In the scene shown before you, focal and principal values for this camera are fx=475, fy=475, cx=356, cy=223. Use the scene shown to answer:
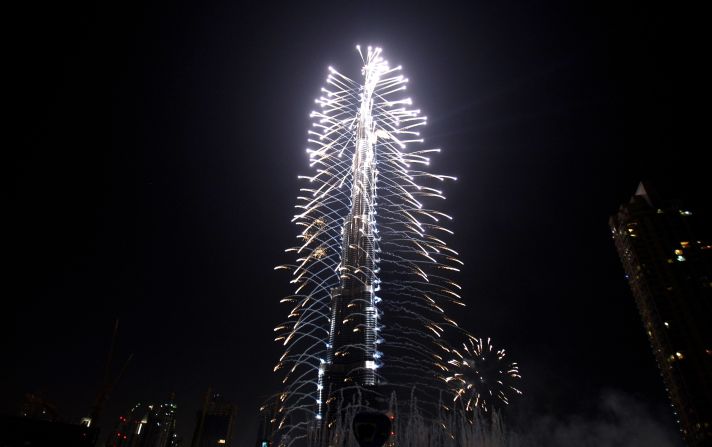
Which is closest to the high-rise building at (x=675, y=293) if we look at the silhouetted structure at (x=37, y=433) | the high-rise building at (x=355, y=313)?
the high-rise building at (x=355, y=313)

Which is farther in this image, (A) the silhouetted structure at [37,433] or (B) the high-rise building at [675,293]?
(B) the high-rise building at [675,293]

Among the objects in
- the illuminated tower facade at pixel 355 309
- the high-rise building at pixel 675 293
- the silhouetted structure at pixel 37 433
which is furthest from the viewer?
the high-rise building at pixel 675 293

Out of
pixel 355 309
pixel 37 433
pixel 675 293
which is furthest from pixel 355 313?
pixel 675 293

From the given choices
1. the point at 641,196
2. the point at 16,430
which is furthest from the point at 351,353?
the point at 641,196

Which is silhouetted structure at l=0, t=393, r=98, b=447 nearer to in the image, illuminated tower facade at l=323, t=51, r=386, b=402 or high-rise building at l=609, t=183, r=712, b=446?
illuminated tower facade at l=323, t=51, r=386, b=402

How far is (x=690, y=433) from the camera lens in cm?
9344

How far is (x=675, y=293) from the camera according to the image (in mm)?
107000

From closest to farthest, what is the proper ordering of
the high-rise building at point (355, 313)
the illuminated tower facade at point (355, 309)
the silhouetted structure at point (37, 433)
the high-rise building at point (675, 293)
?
the silhouetted structure at point (37, 433) < the illuminated tower facade at point (355, 309) < the high-rise building at point (355, 313) < the high-rise building at point (675, 293)

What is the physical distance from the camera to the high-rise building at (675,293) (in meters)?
95.1

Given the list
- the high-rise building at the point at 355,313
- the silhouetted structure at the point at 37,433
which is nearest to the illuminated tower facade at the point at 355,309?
the high-rise building at the point at 355,313

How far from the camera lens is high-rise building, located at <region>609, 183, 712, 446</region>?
95.1 metres

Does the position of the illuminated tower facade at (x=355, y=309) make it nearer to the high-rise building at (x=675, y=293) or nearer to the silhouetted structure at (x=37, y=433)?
the silhouetted structure at (x=37, y=433)

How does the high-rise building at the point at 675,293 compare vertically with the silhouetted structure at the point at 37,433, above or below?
above

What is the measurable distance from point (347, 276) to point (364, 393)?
22.4m
